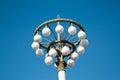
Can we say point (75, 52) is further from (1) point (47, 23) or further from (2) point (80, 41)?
(1) point (47, 23)

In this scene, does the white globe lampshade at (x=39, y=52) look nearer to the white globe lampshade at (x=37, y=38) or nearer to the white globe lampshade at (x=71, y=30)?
the white globe lampshade at (x=37, y=38)

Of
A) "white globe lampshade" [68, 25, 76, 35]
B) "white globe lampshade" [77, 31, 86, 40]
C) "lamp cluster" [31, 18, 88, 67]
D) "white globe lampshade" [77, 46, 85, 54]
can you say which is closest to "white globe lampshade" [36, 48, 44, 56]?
"lamp cluster" [31, 18, 88, 67]

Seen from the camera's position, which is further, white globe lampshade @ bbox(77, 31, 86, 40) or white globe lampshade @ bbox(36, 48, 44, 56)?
white globe lampshade @ bbox(36, 48, 44, 56)

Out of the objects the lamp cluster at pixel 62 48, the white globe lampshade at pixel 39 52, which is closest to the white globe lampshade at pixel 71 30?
the lamp cluster at pixel 62 48

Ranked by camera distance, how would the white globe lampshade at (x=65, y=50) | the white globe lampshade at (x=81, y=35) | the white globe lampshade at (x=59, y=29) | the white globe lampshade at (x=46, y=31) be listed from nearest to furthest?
the white globe lampshade at (x=65, y=50)
the white globe lampshade at (x=59, y=29)
the white globe lampshade at (x=46, y=31)
the white globe lampshade at (x=81, y=35)

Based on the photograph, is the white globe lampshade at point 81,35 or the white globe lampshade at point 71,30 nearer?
the white globe lampshade at point 71,30

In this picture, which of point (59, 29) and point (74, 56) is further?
point (74, 56)

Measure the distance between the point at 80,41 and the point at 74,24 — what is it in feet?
2.39

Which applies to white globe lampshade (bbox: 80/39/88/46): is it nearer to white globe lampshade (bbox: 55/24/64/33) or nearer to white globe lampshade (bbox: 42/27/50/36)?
white globe lampshade (bbox: 55/24/64/33)

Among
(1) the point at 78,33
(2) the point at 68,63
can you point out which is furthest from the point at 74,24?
(2) the point at 68,63

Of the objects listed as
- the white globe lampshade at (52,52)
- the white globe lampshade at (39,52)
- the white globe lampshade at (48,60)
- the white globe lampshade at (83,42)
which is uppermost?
the white globe lampshade at (83,42)

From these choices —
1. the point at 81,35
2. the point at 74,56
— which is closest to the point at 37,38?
the point at 74,56

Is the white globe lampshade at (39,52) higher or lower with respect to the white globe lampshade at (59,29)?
lower

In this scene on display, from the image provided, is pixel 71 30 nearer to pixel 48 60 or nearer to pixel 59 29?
pixel 59 29
